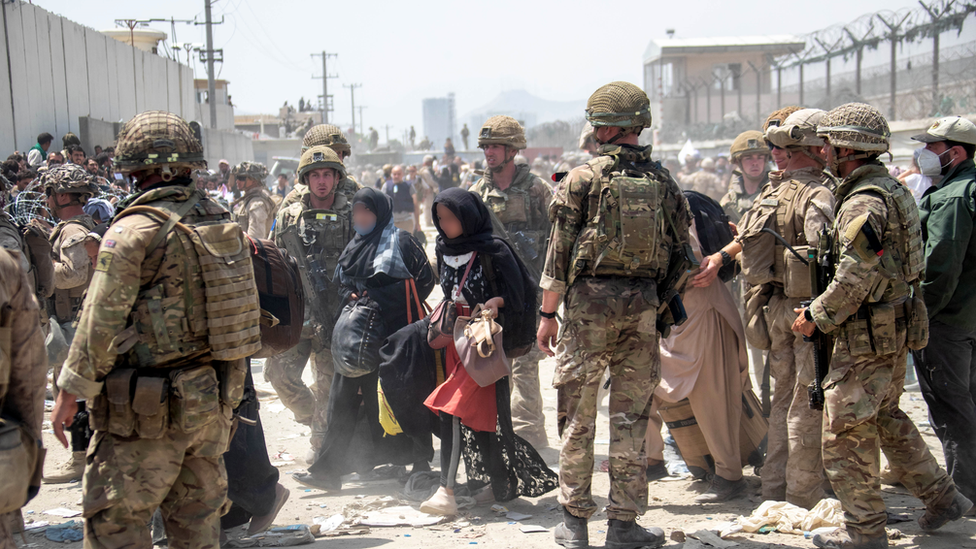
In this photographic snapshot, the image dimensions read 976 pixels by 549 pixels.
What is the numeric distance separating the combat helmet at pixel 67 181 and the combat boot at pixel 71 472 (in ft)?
5.56

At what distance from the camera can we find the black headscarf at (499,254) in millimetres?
4578

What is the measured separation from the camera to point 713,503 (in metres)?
4.79

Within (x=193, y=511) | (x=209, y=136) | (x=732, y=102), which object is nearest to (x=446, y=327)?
(x=193, y=511)

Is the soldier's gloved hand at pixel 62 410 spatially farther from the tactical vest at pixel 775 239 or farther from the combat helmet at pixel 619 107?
the tactical vest at pixel 775 239

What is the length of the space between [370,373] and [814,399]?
277 centimetres

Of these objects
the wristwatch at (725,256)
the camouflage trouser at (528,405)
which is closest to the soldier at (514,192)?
the camouflage trouser at (528,405)

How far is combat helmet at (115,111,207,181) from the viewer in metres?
3.12

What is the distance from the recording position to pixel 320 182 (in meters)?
5.85

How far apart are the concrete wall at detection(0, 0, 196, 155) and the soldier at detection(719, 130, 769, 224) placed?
11757 mm

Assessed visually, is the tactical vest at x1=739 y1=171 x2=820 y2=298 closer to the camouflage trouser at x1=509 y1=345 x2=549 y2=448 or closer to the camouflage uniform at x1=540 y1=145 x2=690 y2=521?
the camouflage uniform at x1=540 y1=145 x2=690 y2=521

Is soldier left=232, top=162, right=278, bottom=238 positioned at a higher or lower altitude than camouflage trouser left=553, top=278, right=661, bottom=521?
higher

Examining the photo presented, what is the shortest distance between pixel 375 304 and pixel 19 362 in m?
2.46

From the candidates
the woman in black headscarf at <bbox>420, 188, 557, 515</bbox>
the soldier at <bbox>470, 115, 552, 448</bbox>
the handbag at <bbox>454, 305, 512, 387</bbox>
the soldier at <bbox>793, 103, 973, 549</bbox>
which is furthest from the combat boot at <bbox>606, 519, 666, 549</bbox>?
the soldier at <bbox>470, 115, 552, 448</bbox>

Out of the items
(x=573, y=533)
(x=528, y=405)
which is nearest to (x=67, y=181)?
(x=528, y=405)
